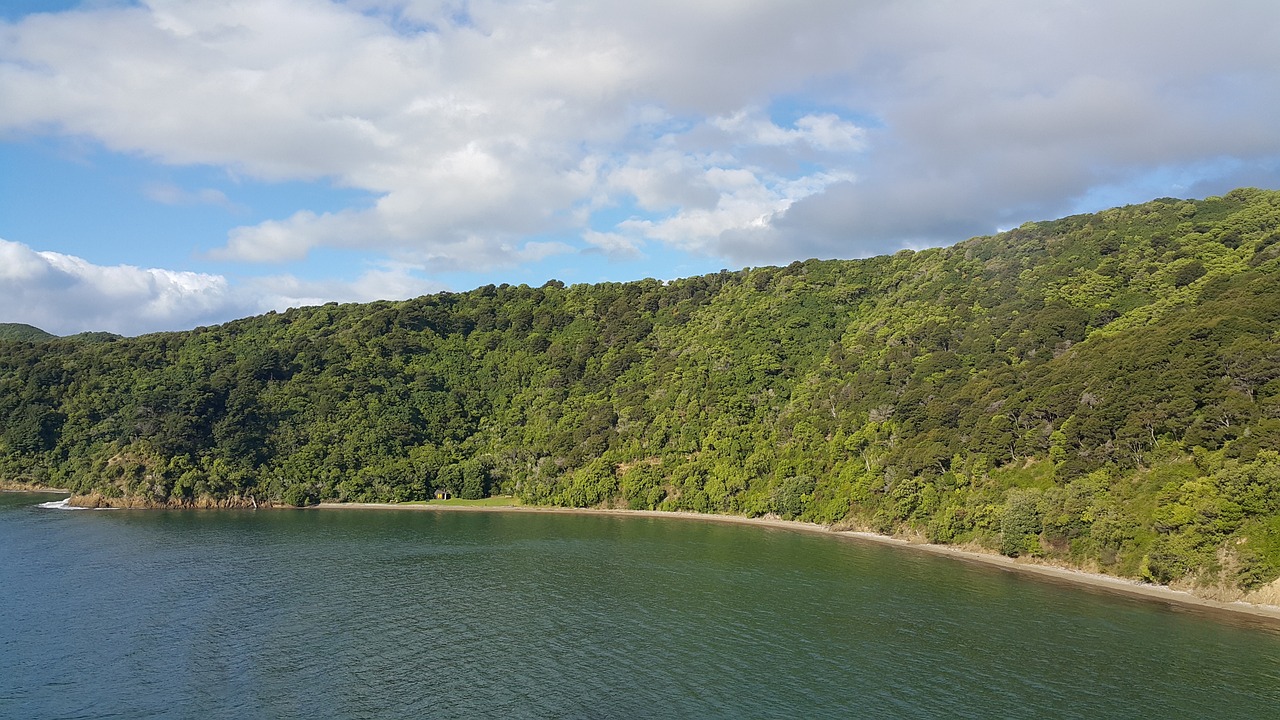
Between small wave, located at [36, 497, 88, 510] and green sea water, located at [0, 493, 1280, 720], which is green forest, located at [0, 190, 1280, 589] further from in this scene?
green sea water, located at [0, 493, 1280, 720]

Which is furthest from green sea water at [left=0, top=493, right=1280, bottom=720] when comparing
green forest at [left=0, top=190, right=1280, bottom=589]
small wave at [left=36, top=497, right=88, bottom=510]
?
small wave at [left=36, top=497, right=88, bottom=510]

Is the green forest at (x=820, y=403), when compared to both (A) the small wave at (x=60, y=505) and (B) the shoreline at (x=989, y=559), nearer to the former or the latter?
(B) the shoreline at (x=989, y=559)

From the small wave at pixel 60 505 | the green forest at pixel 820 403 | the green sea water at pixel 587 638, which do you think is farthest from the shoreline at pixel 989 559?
the small wave at pixel 60 505

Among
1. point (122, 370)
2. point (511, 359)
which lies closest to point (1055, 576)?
point (511, 359)

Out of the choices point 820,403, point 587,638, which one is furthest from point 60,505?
point 820,403

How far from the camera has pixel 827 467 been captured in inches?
4678

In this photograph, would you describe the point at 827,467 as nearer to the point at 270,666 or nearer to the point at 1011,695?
the point at 1011,695

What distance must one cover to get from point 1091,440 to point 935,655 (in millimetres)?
44203

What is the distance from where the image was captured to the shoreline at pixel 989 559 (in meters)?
63.6

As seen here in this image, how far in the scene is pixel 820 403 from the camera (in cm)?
13275

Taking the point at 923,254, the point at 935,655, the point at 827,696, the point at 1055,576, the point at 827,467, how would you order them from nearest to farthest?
the point at 827,696 < the point at 935,655 < the point at 1055,576 < the point at 827,467 < the point at 923,254

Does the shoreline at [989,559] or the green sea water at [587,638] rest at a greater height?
the shoreline at [989,559]

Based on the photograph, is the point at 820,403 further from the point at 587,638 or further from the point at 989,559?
the point at 587,638

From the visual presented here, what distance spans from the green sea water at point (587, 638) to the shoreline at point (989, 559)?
7.75 ft
